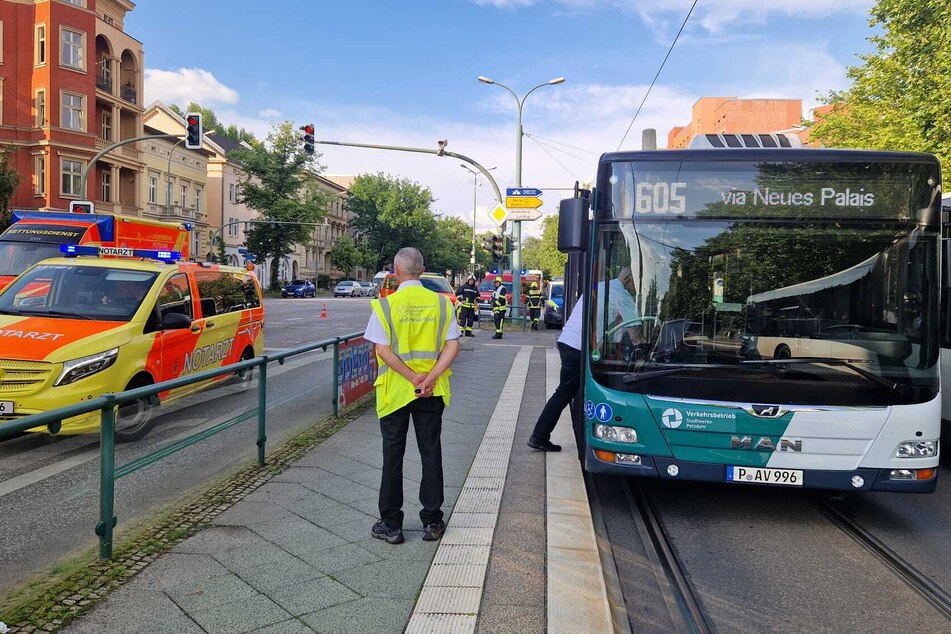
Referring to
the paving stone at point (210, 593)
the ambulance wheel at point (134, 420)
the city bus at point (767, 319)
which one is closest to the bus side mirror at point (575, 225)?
the city bus at point (767, 319)

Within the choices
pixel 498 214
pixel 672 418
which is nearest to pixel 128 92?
pixel 498 214

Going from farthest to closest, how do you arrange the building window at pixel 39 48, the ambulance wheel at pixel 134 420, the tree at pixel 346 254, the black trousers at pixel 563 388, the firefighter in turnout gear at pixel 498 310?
1. the tree at pixel 346 254
2. the building window at pixel 39 48
3. the firefighter in turnout gear at pixel 498 310
4. the black trousers at pixel 563 388
5. the ambulance wheel at pixel 134 420

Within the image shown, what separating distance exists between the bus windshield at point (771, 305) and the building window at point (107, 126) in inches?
1855

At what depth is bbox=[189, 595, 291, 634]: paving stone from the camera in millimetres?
3391

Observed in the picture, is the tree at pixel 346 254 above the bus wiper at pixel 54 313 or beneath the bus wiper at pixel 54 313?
above

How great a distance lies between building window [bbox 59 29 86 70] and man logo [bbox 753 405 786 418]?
44.5 m

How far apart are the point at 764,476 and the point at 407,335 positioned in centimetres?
258

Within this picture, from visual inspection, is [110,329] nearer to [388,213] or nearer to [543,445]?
[543,445]

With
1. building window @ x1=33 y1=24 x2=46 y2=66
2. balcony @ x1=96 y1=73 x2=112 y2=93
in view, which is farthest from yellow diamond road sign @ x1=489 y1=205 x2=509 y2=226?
balcony @ x1=96 y1=73 x2=112 y2=93

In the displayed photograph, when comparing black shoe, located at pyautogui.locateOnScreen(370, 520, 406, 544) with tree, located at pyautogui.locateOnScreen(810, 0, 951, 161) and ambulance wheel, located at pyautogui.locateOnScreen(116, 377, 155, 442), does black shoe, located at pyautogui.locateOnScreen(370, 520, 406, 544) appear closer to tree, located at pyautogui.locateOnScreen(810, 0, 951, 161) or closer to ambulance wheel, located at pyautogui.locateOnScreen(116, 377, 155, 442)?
ambulance wheel, located at pyautogui.locateOnScreen(116, 377, 155, 442)

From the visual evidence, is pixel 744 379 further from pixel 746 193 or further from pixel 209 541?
pixel 209 541

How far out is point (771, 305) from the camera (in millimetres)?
5219

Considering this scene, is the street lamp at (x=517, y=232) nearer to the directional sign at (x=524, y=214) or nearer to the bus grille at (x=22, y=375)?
the directional sign at (x=524, y=214)

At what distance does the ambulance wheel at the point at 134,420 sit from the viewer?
416 centimetres
